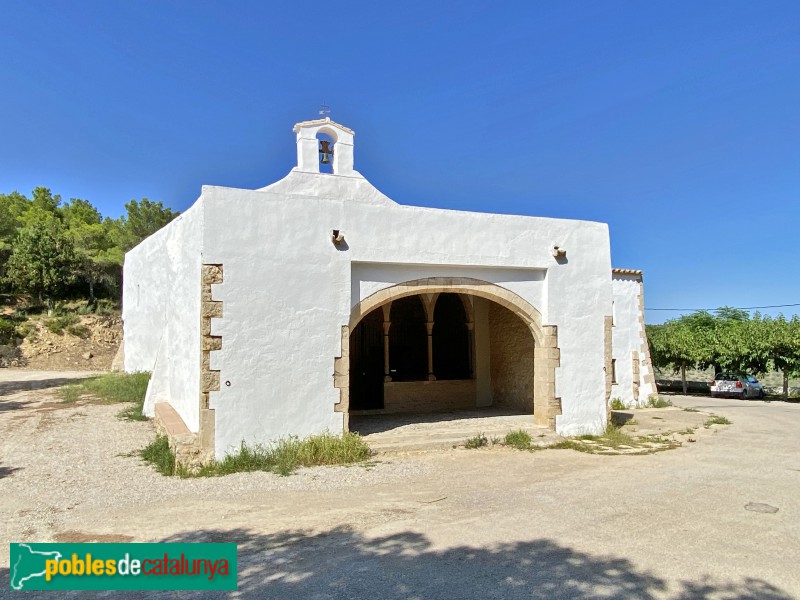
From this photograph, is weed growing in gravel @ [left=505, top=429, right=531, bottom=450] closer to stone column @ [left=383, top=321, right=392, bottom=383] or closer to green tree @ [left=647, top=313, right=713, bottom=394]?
stone column @ [left=383, top=321, right=392, bottom=383]

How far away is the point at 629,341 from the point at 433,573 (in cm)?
1284

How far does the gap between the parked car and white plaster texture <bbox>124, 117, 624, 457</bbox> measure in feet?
50.6

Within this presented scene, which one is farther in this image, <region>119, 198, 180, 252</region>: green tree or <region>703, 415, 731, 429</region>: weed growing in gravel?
<region>119, 198, 180, 252</region>: green tree

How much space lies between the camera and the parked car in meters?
21.8

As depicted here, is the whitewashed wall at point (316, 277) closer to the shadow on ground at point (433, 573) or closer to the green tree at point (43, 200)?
the shadow on ground at point (433, 573)

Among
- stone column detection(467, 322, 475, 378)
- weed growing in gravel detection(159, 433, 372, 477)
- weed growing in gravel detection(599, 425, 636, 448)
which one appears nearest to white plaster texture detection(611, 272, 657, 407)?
stone column detection(467, 322, 475, 378)

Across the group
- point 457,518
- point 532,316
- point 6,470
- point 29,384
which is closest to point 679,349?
point 532,316

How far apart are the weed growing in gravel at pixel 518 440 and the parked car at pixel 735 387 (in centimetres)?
1703

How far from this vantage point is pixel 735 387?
21.8m

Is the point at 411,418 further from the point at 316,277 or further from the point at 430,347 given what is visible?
the point at 316,277

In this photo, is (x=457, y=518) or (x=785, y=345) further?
(x=785, y=345)

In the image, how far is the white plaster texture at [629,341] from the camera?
14.8 m

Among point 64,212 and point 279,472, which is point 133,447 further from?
point 64,212

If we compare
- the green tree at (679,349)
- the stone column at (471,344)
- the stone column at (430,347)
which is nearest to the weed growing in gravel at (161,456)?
the stone column at (430,347)
